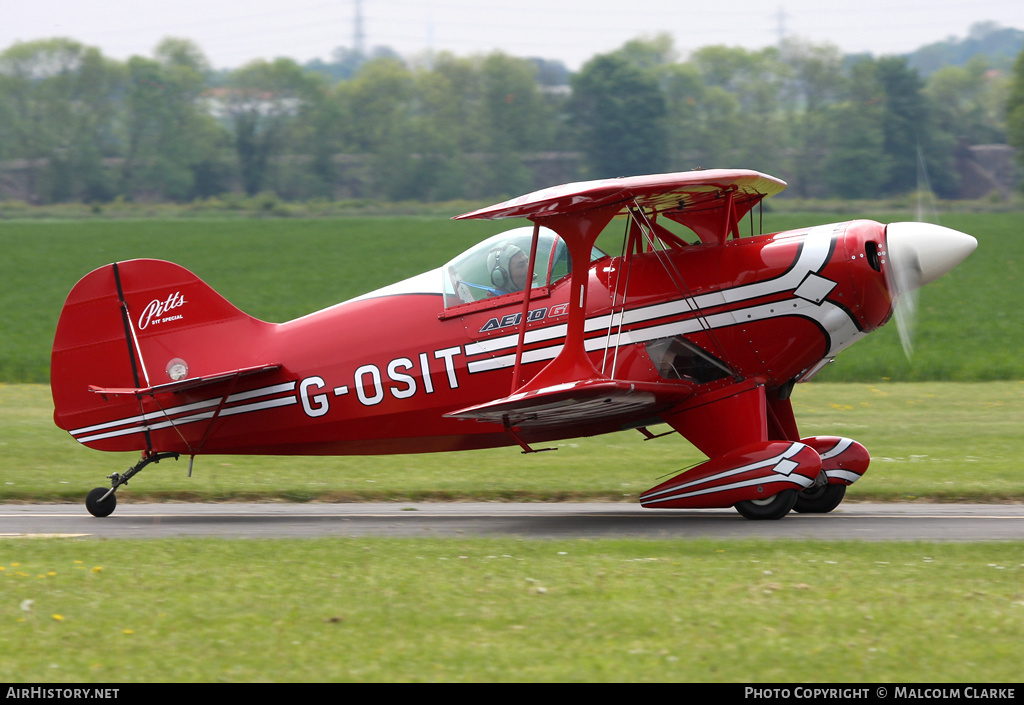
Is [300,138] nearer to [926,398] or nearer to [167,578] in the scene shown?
[926,398]

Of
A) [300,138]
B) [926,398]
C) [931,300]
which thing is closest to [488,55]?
[300,138]

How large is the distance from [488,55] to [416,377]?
317ft

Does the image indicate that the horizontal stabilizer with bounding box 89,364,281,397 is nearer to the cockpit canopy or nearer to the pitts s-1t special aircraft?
the pitts s-1t special aircraft

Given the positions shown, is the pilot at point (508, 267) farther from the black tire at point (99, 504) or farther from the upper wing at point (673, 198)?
the black tire at point (99, 504)

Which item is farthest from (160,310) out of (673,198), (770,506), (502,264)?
(770,506)

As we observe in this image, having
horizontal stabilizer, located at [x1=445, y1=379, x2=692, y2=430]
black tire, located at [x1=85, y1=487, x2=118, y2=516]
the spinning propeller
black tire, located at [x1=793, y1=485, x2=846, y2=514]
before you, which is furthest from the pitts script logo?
the spinning propeller

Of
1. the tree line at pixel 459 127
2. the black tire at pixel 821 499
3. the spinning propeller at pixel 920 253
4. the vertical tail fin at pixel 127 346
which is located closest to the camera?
the spinning propeller at pixel 920 253

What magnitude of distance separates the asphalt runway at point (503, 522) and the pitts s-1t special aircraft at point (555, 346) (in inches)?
15.0

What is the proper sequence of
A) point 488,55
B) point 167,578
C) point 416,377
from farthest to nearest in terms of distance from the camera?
1. point 488,55
2. point 416,377
3. point 167,578

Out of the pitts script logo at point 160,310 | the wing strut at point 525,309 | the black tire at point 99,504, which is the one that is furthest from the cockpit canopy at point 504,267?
the black tire at point 99,504

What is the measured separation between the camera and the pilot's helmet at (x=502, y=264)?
1129 cm

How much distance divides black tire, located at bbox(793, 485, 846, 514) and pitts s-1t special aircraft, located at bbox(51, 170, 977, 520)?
0.06 feet

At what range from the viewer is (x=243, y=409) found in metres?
11.7

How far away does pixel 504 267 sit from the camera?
11.3m
